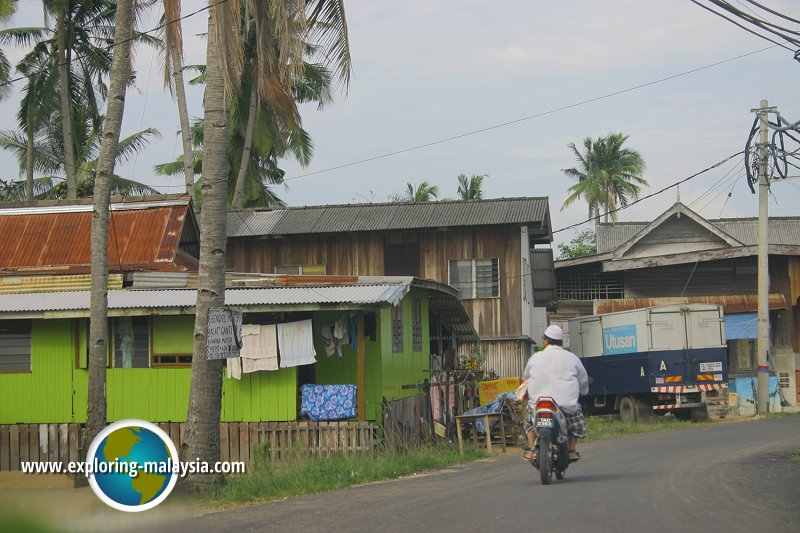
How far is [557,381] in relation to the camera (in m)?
11.2

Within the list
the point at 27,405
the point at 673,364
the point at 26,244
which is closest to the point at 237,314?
the point at 27,405

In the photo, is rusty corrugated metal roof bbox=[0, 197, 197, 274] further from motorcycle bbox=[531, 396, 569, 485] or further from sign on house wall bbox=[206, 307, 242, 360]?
motorcycle bbox=[531, 396, 569, 485]

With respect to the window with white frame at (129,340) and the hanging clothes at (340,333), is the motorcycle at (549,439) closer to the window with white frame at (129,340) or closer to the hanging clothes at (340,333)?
the hanging clothes at (340,333)

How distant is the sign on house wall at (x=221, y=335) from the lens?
11.8 meters

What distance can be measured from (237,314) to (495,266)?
55.9ft

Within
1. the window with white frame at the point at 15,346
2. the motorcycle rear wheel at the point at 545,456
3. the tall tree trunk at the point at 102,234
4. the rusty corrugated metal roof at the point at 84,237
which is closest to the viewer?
the motorcycle rear wheel at the point at 545,456

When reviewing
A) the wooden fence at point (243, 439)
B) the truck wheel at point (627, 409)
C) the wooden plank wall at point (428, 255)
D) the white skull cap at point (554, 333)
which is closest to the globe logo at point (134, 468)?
the white skull cap at point (554, 333)

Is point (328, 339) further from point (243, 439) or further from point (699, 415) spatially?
point (699, 415)

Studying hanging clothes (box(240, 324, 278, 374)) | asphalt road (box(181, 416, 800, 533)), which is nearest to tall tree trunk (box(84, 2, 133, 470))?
hanging clothes (box(240, 324, 278, 374))

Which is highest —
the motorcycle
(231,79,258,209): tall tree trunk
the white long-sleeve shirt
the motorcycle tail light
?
(231,79,258,209): tall tree trunk

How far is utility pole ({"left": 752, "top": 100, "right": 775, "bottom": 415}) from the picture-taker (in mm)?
28156

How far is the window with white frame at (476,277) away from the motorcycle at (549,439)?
56.6 feet

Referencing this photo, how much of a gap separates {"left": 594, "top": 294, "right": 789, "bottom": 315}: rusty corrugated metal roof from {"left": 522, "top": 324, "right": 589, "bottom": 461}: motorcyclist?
821 inches

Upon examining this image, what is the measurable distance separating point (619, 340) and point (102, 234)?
53.6 ft
